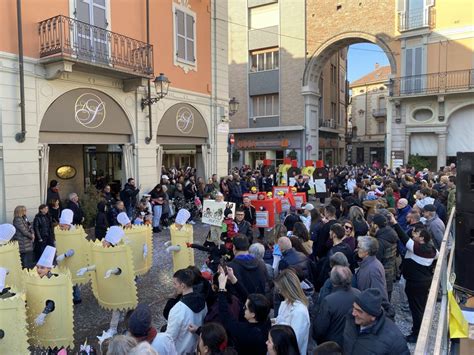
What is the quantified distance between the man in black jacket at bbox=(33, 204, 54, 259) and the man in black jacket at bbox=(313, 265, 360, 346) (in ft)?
19.4

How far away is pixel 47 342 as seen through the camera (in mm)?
4242

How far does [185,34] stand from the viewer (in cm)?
1455

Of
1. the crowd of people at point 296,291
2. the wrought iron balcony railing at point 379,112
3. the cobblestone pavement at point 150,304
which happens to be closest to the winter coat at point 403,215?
the crowd of people at point 296,291

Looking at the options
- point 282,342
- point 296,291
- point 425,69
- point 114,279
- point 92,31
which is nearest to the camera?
point 282,342

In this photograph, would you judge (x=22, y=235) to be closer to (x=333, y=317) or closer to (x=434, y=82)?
(x=333, y=317)

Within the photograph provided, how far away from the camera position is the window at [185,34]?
1419 cm

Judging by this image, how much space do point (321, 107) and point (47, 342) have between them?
103 ft

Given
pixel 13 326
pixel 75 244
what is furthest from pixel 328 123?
pixel 13 326

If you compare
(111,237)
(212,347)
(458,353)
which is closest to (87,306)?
(111,237)

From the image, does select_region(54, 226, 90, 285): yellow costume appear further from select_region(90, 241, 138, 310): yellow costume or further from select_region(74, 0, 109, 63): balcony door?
select_region(74, 0, 109, 63): balcony door

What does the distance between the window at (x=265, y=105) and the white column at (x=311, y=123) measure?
2.68 m

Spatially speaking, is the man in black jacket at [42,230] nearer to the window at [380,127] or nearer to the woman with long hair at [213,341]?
the woman with long hair at [213,341]

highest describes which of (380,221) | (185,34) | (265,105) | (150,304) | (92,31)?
(185,34)

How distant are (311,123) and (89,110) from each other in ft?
69.8
